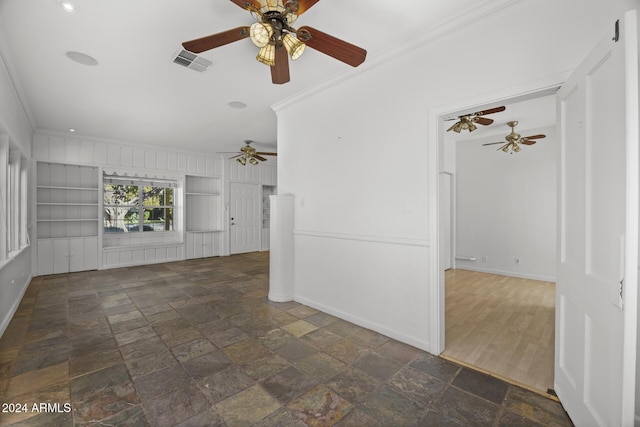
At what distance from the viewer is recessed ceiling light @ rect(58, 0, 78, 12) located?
2154mm

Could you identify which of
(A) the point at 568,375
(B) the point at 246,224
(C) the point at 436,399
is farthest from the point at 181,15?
(B) the point at 246,224

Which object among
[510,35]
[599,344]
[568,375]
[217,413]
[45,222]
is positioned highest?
[510,35]

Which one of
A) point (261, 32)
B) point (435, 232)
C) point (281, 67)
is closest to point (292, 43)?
point (261, 32)

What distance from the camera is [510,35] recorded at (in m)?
2.10

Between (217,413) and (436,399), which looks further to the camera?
(436,399)

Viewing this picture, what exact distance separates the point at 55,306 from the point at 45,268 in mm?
2636

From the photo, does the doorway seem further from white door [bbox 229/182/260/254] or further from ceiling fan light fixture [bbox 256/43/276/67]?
white door [bbox 229/182/260/254]

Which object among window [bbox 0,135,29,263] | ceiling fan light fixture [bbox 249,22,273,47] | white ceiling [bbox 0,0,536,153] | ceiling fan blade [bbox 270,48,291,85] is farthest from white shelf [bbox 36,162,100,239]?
ceiling fan light fixture [bbox 249,22,273,47]

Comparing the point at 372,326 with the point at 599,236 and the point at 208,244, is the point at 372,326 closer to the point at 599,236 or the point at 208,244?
the point at 599,236

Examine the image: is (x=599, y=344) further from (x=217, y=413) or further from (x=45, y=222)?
(x=45, y=222)

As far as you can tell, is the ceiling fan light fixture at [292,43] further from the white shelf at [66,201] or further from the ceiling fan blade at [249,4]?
the white shelf at [66,201]

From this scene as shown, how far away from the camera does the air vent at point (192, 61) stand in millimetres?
2887

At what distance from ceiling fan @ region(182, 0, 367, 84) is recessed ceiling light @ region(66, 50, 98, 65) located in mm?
1810

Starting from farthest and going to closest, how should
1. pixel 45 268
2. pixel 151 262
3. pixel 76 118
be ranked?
pixel 151 262 < pixel 45 268 < pixel 76 118
